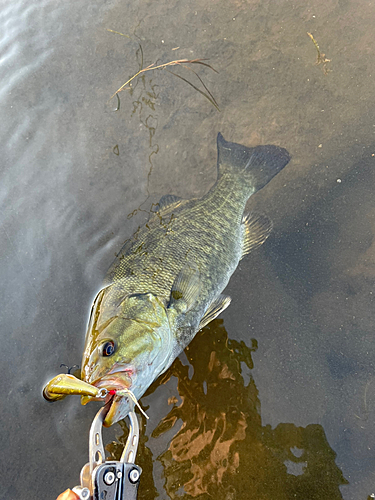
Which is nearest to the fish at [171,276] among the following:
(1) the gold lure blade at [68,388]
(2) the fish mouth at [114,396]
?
(2) the fish mouth at [114,396]

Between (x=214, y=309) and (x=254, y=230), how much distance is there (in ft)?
2.71

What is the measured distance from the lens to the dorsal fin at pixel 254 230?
313 centimetres

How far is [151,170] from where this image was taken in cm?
345

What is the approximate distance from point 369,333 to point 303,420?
91 centimetres

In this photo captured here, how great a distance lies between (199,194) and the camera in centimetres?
338

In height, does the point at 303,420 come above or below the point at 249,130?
below

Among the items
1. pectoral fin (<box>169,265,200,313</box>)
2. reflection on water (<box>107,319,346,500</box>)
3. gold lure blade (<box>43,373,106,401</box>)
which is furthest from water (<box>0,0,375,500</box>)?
gold lure blade (<box>43,373,106,401</box>)

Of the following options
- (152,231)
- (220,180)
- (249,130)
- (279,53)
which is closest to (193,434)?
(152,231)

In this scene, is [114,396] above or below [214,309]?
above

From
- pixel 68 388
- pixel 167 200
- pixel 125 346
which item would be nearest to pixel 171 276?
pixel 125 346

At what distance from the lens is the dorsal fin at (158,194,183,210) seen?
3.15 m

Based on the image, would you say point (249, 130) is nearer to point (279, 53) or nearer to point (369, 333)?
point (279, 53)

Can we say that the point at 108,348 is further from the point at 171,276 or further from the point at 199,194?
the point at 199,194

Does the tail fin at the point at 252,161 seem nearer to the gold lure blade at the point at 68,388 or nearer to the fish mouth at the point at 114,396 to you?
the fish mouth at the point at 114,396
